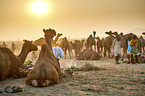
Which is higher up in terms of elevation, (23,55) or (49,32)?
(49,32)

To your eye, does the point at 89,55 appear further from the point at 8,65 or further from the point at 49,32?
the point at 8,65

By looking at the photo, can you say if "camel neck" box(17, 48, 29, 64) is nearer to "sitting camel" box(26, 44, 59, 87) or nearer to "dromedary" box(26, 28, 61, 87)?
"dromedary" box(26, 28, 61, 87)

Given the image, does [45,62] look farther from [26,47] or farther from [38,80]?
[26,47]

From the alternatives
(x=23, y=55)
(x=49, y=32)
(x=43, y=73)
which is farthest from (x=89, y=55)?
(x=43, y=73)

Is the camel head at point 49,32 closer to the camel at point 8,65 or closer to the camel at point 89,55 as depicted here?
the camel at point 8,65

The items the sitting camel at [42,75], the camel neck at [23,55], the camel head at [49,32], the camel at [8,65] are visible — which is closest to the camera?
the sitting camel at [42,75]

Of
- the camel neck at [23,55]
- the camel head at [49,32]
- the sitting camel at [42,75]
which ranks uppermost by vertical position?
the camel head at [49,32]

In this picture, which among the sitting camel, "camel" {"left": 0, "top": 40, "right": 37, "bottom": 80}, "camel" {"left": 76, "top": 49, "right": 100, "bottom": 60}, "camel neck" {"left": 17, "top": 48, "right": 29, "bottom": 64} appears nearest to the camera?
the sitting camel

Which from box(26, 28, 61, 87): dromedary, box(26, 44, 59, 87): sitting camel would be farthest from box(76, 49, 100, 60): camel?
box(26, 44, 59, 87): sitting camel

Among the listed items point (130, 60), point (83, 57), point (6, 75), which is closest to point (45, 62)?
point (6, 75)

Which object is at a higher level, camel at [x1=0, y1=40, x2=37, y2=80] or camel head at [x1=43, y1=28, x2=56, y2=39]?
camel head at [x1=43, y1=28, x2=56, y2=39]

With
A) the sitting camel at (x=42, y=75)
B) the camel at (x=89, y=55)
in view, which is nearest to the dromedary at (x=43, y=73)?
the sitting camel at (x=42, y=75)

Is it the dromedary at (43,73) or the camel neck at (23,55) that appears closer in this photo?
the dromedary at (43,73)

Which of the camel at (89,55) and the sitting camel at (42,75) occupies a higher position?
the camel at (89,55)
